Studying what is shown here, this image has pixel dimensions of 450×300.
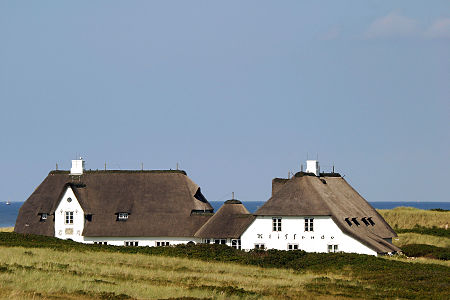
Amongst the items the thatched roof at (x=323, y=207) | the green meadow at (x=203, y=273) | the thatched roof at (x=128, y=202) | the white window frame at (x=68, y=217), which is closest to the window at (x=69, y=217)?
the white window frame at (x=68, y=217)

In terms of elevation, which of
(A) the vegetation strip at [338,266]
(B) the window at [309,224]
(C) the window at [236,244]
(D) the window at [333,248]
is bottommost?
(A) the vegetation strip at [338,266]

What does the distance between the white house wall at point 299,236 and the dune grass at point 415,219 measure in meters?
31.6

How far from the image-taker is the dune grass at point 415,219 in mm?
100062

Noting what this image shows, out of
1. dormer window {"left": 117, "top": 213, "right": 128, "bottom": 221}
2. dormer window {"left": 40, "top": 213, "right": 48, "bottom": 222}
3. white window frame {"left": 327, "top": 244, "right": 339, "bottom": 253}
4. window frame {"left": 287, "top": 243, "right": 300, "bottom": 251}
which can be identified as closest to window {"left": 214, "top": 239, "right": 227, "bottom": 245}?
window frame {"left": 287, "top": 243, "right": 300, "bottom": 251}

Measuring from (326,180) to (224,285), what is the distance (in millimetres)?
38787

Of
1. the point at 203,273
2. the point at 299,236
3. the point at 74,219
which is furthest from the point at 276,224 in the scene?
the point at 203,273

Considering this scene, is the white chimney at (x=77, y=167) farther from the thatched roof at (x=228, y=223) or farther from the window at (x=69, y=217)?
the thatched roof at (x=228, y=223)

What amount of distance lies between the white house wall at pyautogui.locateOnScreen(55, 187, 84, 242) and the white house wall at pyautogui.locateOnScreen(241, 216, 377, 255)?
17.2 metres

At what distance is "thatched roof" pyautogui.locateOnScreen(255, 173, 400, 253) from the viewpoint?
68938 millimetres

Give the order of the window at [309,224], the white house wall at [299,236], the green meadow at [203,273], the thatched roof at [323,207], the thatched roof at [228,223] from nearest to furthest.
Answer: the green meadow at [203,273]
the white house wall at [299,236]
the thatched roof at [323,207]
the window at [309,224]
the thatched roof at [228,223]

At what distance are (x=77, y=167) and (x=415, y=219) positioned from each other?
140ft

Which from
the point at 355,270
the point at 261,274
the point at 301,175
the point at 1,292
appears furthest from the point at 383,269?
the point at 1,292

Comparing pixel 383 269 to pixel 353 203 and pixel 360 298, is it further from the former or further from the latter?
pixel 353 203

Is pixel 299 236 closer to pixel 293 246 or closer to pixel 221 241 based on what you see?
pixel 293 246
